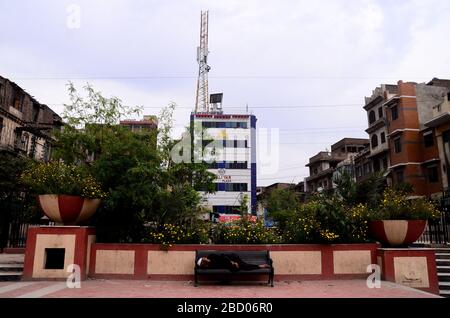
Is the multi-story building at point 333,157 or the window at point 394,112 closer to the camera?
the window at point 394,112

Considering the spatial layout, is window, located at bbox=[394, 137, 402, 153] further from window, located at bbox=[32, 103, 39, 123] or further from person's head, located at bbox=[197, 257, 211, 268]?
window, located at bbox=[32, 103, 39, 123]

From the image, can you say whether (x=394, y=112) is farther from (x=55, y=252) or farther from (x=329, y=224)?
Result: (x=55, y=252)

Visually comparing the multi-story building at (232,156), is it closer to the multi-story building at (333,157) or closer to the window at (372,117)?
the multi-story building at (333,157)

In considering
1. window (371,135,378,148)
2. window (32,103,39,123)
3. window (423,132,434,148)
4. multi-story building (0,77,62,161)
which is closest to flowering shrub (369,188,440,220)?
window (423,132,434,148)

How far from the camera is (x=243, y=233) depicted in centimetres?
1066

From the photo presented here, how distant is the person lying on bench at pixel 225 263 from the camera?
9000mm

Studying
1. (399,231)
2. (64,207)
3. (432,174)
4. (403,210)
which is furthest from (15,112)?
(432,174)

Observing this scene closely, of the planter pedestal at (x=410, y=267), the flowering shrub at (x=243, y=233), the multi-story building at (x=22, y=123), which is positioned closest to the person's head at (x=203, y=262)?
the flowering shrub at (x=243, y=233)

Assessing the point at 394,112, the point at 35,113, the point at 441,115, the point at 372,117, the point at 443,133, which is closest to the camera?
the point at 441,115

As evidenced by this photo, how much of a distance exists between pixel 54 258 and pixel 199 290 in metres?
4.45

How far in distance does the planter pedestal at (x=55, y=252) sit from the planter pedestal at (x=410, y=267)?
838cm
